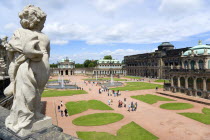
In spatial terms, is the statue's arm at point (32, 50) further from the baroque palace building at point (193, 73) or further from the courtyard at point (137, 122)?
the baroque palace building at point (193, 73)

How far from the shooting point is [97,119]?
19.9 meters

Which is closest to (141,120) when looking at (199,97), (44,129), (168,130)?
(168,130)

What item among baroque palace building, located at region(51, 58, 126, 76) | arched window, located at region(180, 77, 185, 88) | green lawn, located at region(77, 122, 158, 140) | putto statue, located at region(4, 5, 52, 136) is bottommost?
green lawn, located at region(77, 122, 158, 140)

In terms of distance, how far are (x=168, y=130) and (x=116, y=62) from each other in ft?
330

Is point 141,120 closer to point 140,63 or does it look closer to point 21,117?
point 21,117

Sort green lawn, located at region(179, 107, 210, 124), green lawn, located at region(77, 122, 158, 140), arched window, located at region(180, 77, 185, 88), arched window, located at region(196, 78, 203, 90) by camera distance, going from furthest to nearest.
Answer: arched window, located at region(180, 77, 185, 88), arched window, located at region(196, 78, 203, 90), green lawn, located at region(179, 107, 210, 124), green lawn, located at region(77, 122, 158, 140)

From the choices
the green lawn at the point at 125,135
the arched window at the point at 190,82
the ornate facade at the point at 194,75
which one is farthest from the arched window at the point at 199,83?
the green lawn at the point at 125,135

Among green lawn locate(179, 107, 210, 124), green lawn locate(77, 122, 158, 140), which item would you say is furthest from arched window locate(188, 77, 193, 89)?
green lawn locate(77, 122, 158, 140)

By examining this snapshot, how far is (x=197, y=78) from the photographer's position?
33906 mm

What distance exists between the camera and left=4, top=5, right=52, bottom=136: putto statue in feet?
12.8

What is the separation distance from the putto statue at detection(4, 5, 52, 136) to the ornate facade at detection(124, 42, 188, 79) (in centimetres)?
7318

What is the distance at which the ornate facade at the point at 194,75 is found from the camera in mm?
32250

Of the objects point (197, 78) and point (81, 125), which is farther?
point (197, 78)

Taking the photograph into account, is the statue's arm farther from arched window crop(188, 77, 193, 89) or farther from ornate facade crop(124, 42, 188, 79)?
ornate facade crop(124, 42, 188, 79)
